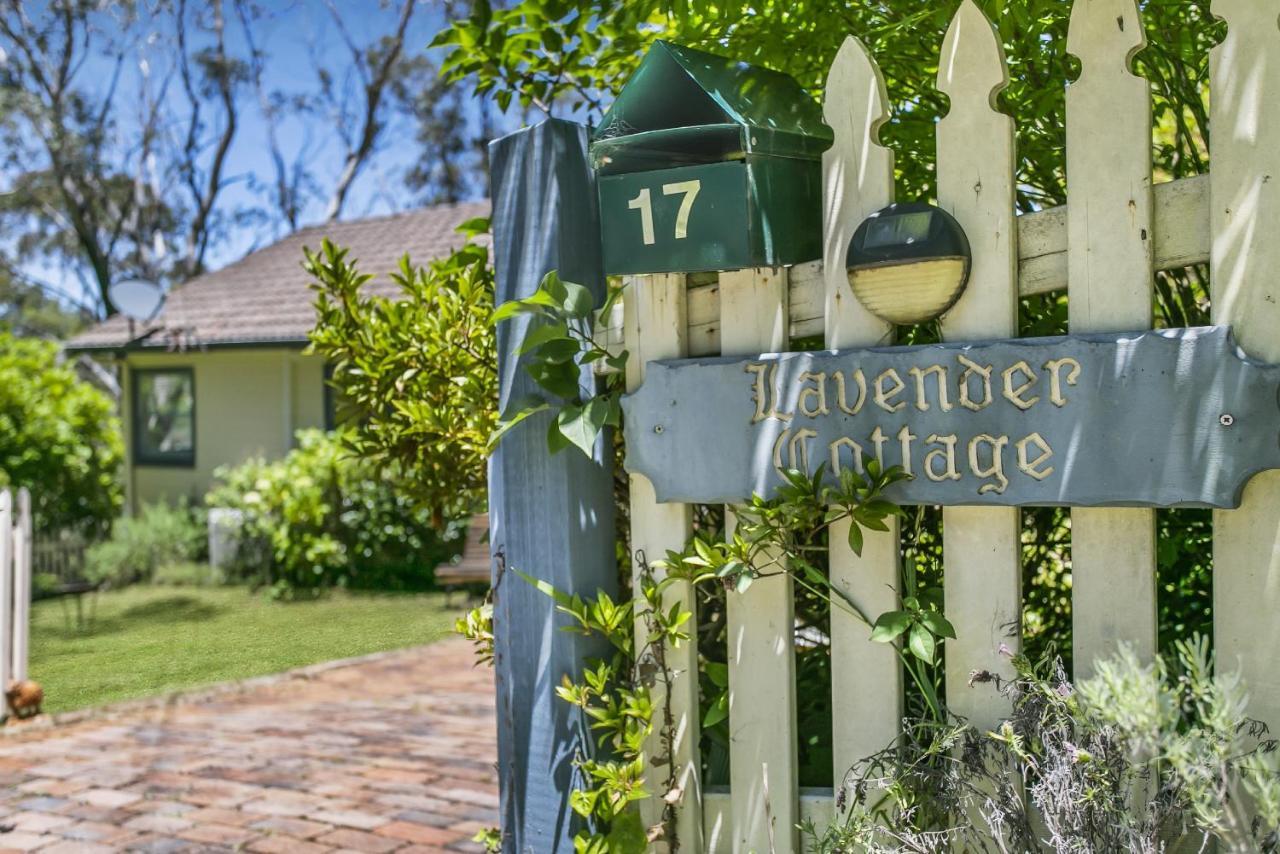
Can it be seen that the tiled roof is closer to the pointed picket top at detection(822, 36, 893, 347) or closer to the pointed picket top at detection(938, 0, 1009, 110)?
the pointed picket top at detection(822, 36, 893, 347)

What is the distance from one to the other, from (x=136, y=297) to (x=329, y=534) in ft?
13.0

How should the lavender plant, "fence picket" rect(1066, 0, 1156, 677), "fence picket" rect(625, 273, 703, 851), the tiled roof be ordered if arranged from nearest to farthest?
1. the lavender plant
2. "fence picket" rect(1066, 0, 1156, 677)
3. "fence picket" rect(625, 273, 703, 851)
4. the tiled roof

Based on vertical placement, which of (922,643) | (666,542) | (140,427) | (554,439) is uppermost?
(140,427)

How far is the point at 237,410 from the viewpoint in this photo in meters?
15.8

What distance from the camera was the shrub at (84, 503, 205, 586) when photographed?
41.5ft

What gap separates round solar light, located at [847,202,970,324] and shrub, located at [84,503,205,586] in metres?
12.0

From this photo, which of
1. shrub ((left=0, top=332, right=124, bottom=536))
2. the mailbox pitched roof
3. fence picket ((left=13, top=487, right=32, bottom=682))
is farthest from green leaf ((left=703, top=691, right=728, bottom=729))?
shrub ((left=0, top=332, right=124, bottom=536))

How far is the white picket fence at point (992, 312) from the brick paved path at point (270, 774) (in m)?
2.18

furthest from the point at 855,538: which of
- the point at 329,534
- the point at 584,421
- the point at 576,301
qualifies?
the point at 329,534

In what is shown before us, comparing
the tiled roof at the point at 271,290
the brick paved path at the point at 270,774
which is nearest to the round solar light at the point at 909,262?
the brick paved path at the point at 270,774

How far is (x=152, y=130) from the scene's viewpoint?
2805 centimetres

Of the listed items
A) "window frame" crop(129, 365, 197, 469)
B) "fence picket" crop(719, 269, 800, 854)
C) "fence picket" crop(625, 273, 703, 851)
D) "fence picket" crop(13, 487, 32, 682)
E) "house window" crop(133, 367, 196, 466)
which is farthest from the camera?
"house window" crop(133, 367, 196, 466)

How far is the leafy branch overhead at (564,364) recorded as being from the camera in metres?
2.41

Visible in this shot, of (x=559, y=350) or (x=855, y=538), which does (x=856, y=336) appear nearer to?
(x=855, y=538)
